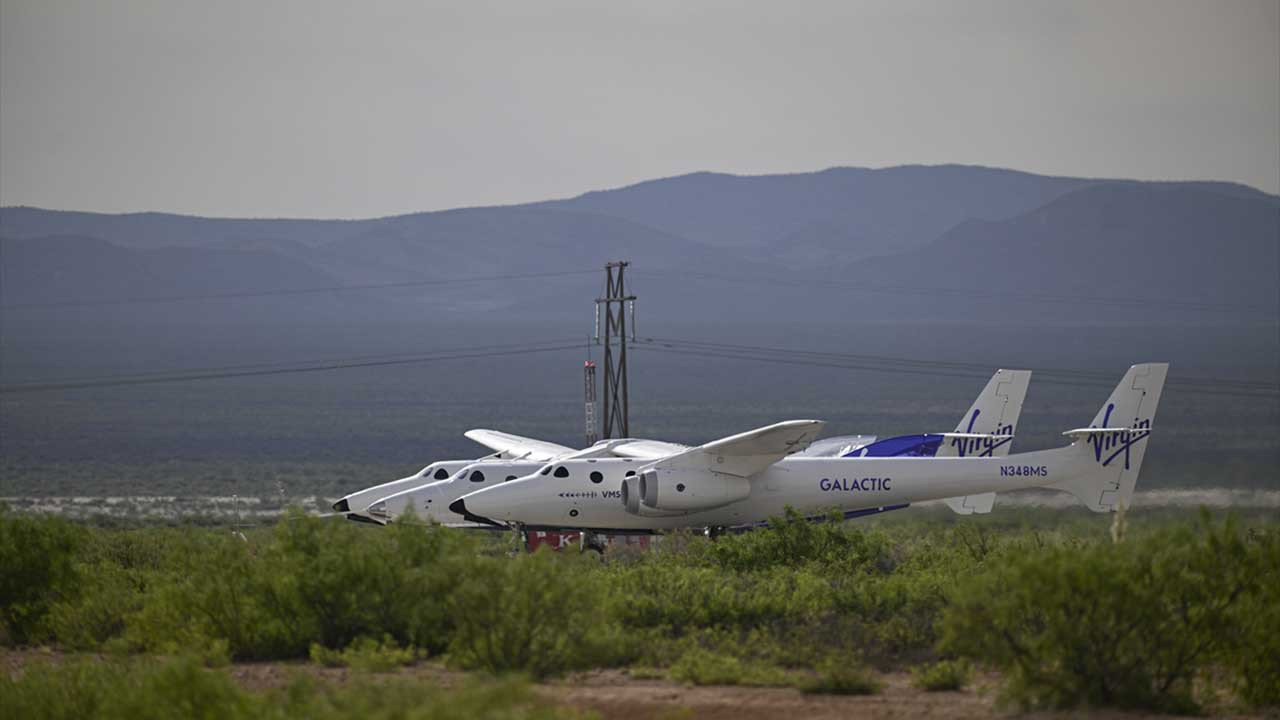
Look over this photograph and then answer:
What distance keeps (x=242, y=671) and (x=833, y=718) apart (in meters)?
6.48

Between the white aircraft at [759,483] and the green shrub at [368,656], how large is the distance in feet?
43.4

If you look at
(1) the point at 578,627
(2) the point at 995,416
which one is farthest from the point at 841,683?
(2) the point at 995,416

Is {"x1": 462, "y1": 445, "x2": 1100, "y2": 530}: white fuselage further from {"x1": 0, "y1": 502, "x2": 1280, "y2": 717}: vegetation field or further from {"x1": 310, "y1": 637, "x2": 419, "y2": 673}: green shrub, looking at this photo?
{"x1": 310, "y1": 637, "x2": 419, "y2": 673}: green shrub

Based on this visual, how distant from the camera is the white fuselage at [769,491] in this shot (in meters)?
29.0

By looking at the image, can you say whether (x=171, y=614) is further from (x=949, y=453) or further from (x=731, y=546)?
(x=949, y=453)

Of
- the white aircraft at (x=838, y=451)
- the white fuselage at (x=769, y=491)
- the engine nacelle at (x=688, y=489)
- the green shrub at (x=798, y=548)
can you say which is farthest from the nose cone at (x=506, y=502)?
the green shrub at (x=798, y=548)

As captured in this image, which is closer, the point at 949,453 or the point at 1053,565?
the point at 1053,565

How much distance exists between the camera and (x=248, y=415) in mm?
124188

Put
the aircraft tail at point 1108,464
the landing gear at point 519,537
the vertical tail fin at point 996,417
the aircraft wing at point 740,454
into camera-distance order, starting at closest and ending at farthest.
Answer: the landing gear at point 519,537 → the aircraft wing at point 740,454 → the aircraft tail at point 1108,464 → the vertical tail fin at point 996,417

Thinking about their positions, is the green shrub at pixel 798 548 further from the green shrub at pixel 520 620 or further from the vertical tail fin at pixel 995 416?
the vertical tail fin at pixel 995 416

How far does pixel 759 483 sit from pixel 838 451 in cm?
768

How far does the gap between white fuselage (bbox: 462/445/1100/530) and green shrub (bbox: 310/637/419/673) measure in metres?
13.0

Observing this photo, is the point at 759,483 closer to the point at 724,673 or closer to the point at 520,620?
the point at 724,673

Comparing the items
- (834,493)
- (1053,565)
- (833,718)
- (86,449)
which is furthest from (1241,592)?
(86,449)
